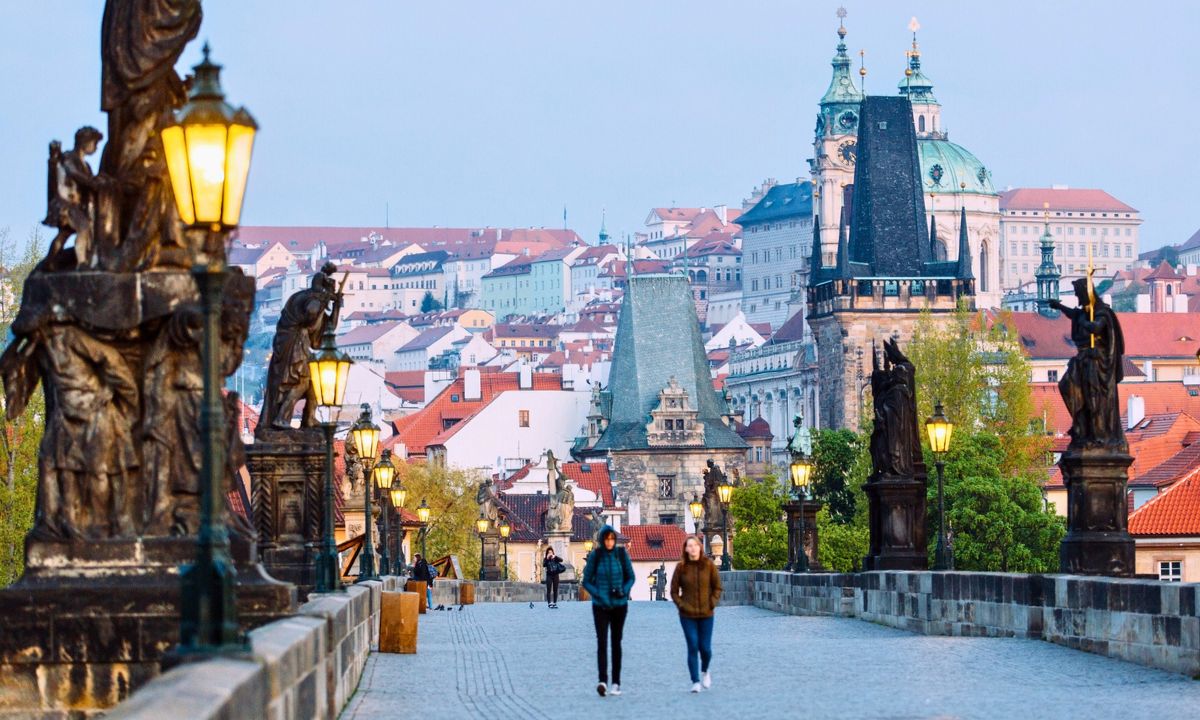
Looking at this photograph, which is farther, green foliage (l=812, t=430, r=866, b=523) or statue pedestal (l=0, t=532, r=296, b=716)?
green foliage (l=812, t=430, r=866, b=523)

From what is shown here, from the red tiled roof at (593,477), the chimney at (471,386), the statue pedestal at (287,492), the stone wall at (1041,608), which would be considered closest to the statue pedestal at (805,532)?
the stone wall at (1041,608)

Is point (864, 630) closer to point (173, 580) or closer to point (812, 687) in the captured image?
point (812, 687)

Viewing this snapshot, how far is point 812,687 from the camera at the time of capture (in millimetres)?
19344

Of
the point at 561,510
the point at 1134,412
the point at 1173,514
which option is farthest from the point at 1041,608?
the point at 1134,412

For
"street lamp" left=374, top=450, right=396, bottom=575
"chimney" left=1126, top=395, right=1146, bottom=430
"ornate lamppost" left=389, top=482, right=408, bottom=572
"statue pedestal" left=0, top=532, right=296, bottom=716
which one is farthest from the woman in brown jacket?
"chimney" left=1126, top=395, right=1146, bottom=430

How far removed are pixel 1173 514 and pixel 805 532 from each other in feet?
84.7

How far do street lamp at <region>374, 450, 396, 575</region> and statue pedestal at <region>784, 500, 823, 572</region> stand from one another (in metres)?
6.80

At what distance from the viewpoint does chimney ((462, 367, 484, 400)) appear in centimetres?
17988

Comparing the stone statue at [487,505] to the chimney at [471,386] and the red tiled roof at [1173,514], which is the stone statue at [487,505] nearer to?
the red tiled roof at [1173,514]

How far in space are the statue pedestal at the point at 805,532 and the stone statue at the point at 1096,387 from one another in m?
17.5

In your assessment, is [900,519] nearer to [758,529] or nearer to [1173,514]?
[1173,514]

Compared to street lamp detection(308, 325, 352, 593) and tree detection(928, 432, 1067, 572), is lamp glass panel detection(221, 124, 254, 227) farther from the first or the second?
tree detection(928, 432, 1067, 572)

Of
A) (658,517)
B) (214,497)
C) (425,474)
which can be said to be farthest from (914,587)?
(658,517)

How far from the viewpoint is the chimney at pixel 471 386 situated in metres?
180
